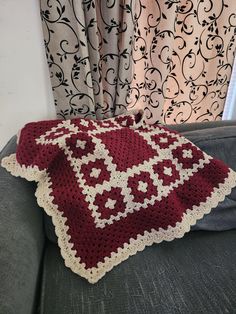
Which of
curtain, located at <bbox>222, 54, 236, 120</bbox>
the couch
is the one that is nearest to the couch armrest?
the couch

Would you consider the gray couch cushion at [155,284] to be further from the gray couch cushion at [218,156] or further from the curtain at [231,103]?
the curtain at [231,103]

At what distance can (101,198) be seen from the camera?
2.73ft

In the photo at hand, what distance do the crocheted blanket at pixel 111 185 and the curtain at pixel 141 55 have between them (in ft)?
0.88

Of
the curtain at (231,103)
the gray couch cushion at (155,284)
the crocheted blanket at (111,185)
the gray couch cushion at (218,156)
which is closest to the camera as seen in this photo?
the gray couch cushion at (155,284)

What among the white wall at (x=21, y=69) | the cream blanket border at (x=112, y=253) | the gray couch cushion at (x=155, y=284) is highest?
the white wall at (x=21, y=69)

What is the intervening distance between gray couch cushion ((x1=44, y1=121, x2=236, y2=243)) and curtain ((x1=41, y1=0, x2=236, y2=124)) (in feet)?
1.10

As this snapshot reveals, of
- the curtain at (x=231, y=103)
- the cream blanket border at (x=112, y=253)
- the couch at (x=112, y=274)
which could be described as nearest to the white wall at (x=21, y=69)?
the couch at (x=112, y=274)

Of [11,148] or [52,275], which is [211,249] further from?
[11,148]

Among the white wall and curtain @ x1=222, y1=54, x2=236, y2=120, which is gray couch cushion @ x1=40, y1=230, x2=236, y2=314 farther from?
curtain @ x1=222, y1=54, x2=236, y2=120

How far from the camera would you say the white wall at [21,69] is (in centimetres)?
101

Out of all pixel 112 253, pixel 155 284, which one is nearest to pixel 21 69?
pixel 112 253

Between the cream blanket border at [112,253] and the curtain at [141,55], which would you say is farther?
the curtain at [141,55]

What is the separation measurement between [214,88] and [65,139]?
94 centimetres

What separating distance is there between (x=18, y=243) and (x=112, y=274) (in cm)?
29
